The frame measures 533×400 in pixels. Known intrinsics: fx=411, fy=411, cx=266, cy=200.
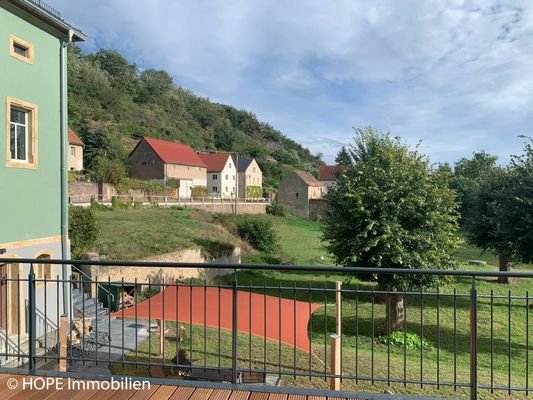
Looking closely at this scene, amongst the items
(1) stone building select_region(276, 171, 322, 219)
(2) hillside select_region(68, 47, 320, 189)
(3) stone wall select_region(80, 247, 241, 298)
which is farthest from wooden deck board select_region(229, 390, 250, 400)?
(1) stone building select_region(276, 171, 322, 219)

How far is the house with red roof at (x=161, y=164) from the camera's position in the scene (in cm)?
4831

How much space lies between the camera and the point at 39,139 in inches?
401

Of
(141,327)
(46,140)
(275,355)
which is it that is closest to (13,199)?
(46,140)

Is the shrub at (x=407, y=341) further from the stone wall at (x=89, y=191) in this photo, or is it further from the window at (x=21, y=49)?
the stone wall at (x=89, y=191)

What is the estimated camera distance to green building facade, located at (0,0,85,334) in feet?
30.1

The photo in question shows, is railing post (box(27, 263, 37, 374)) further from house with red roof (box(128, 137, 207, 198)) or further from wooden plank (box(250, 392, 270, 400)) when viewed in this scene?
house with red roof (box(128, 137, 207, 198))

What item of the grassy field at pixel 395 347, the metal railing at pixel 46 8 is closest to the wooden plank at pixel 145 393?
the grassy field at pixel 395 347

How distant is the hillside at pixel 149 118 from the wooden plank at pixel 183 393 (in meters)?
40.8

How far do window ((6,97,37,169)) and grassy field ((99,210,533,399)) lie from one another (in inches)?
208

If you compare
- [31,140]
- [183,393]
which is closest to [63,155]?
[31,140]

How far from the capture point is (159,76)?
284 ft

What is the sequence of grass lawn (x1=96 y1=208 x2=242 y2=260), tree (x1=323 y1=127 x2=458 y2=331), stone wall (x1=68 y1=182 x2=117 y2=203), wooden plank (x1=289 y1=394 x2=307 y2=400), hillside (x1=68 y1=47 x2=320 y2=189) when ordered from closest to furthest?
wooden plank (x1=289 y1=394 x2=307 y2=400), tree (x1=323 y1=127 x2=458 y2=331), grass lawn (x1=96 y1=208 x2=242 y2=260), stone wall (x1=68 y1=182 x2=117 y2=203), hillside (x1=68 y1=47 x2=320 y2=189)

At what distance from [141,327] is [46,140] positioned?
5.35 m

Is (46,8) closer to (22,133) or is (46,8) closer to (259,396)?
(22,133)
